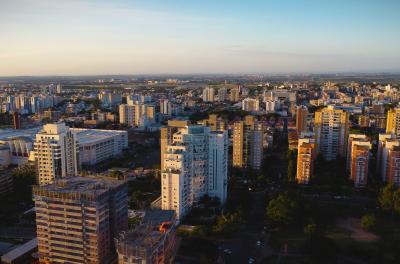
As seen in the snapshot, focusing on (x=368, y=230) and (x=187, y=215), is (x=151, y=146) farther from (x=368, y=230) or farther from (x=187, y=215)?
(x=368, y=230)

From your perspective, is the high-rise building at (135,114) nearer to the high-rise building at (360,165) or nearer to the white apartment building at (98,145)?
the white apartment building at (98,145)

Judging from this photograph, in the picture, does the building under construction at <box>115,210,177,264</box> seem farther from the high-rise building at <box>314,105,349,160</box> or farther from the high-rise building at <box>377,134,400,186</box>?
the high-rise building at <box>314,105,349,160</box>

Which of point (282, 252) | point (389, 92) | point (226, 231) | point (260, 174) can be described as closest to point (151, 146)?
point (260, 174)

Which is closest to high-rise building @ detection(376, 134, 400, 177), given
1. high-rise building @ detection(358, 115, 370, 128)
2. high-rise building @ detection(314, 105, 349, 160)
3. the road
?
high-rise building @ detection(314, 105, 349, 160)

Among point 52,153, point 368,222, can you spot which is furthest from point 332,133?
point 52,153

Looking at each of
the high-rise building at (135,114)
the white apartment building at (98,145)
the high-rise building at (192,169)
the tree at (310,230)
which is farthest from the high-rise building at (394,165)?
the high-rise building at (135,114)

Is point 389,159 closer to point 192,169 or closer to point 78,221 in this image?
point 192,169
